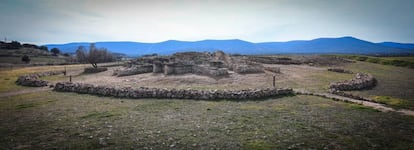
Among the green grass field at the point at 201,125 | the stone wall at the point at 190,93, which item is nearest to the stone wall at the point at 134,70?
the stone wall at the point at 190,93

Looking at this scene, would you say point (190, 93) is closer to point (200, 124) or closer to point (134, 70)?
point (200, 124)

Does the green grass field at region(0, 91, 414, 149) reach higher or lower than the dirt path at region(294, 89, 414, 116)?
lower

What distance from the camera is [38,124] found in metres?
9.94

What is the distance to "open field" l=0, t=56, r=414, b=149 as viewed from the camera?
306 inches

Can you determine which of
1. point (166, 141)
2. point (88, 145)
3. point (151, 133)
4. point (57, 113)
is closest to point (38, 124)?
point (57, 113)

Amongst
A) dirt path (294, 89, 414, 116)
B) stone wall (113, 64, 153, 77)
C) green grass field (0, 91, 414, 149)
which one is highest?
stone wall (113, 64, 153, 77)

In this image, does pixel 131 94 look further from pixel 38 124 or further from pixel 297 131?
pixel 297 131

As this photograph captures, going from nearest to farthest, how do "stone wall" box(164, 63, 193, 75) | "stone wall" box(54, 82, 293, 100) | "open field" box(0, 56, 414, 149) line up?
"open field" box(0, 56, 414, 149) → "stone wall" box(54, 82, 293, 100) → "stone wall" box(164, 63, 193, 75)

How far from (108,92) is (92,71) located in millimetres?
21554

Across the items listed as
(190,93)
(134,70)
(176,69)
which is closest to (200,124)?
(190,93)

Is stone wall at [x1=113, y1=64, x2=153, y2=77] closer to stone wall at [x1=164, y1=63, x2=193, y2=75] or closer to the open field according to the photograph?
stone wall at [x1=164, y1=63, x2=193, y2=75]

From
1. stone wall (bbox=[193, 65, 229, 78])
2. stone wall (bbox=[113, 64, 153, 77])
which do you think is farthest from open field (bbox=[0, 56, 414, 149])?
stone wall (bbox=[113, 64, 153, 77])

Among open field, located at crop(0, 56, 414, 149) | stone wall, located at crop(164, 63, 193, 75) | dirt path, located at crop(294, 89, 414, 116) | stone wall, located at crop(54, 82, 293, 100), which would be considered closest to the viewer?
open field, located at crop(0, 56, 414, 149)

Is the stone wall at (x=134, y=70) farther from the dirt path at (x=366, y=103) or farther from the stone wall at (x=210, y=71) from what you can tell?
the dirt path at (x=366, y=103)
